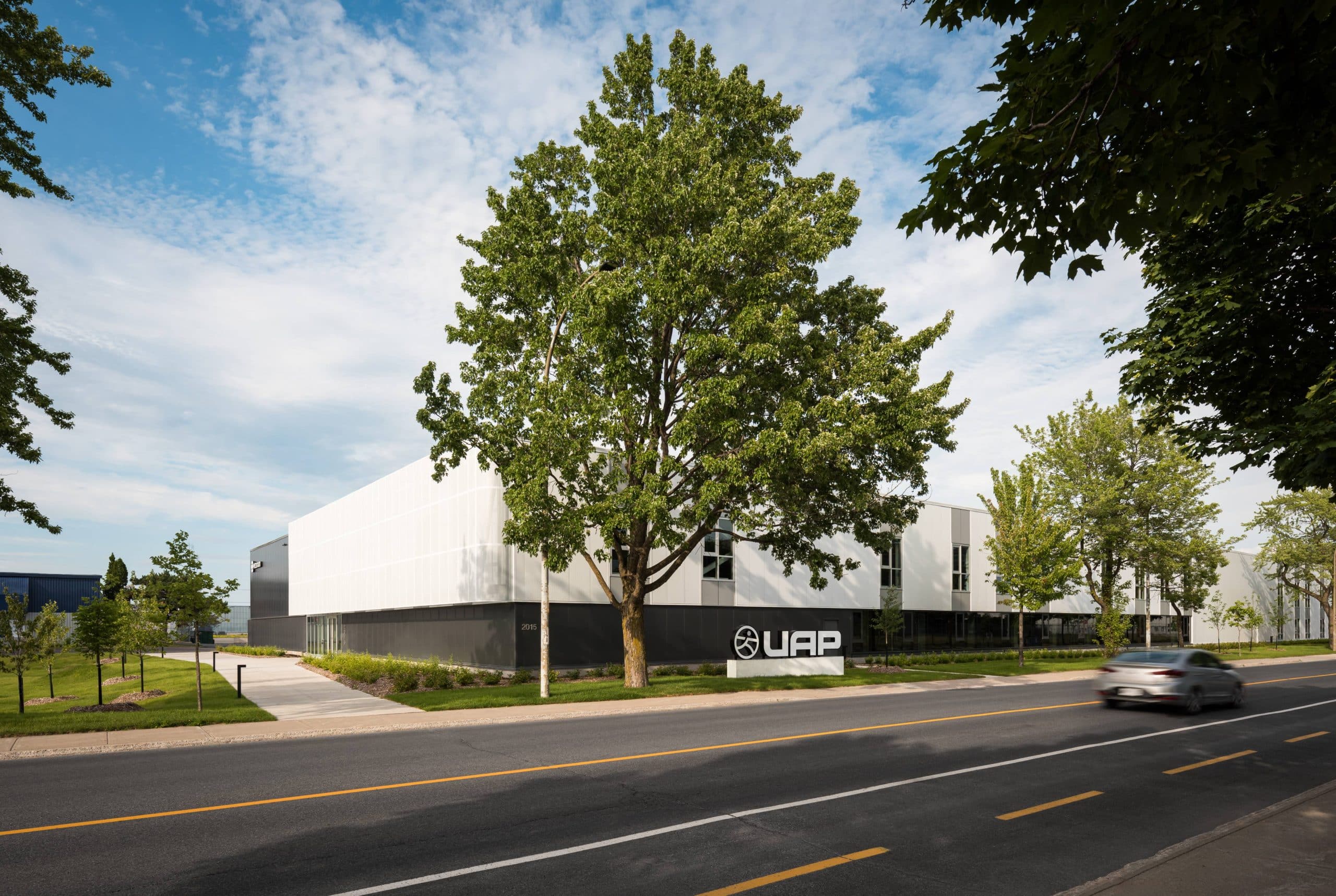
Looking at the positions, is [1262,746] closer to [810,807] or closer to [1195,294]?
[1195,294]

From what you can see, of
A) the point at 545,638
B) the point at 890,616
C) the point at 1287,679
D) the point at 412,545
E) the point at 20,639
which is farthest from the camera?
the point at 412,545

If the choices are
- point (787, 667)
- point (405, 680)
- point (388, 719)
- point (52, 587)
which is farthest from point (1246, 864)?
point (52, 587)

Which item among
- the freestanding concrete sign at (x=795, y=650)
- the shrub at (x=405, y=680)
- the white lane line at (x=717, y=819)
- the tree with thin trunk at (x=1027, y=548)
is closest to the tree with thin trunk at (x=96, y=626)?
the shrub at (x=405, y=680)

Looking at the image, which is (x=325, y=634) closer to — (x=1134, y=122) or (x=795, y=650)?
(x=795, y=650)

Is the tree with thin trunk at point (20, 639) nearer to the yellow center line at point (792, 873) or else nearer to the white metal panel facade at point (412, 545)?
the white metal panel facade at point (412, 545)

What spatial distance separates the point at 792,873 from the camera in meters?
6.92

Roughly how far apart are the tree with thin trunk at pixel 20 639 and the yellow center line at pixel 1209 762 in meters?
23.4

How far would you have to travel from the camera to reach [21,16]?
15.6m

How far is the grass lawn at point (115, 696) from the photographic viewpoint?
16.4 metres

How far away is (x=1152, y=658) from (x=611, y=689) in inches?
541

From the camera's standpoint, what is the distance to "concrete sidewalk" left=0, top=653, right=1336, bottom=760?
14.4 meters

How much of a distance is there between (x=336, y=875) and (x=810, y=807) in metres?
4.96

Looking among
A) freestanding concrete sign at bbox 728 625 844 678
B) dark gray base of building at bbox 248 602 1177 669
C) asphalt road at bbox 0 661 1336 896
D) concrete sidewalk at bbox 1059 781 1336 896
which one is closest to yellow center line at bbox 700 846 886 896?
asphalt road at bbox 0 661 1336 896

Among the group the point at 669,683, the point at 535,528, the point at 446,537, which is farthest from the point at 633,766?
the point at 446,537
